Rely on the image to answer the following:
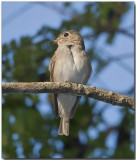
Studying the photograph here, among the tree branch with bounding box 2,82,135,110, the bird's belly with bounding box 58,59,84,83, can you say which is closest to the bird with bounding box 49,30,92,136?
the bird's belly with bounding box 58,59,84,83

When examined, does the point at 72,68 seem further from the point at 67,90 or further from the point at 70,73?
the point at 67,90

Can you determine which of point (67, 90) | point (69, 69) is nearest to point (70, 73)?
point (69, 69)

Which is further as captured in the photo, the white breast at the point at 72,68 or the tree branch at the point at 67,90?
the white breast at the point at 72,68

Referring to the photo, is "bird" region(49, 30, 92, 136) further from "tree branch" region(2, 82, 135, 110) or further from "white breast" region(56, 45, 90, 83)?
"tree branch" region(2, 82, 135, 110)

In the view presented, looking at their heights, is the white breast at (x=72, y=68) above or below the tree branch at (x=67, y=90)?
above

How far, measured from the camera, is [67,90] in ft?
12.3

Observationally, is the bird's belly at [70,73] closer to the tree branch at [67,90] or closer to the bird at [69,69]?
the bird at [69,69]

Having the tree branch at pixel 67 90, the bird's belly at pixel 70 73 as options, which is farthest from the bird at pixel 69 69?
the tree branch at pixel 67 90

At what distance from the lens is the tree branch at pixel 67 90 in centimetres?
363

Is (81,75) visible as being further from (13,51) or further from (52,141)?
(52,141)

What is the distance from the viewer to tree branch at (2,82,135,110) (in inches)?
143

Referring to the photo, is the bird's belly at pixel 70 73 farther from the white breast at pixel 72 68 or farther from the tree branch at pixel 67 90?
the tree branch at pixel 67 90

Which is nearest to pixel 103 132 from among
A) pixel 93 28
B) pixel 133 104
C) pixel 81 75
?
pixel 93 28

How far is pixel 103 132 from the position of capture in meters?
7.63
